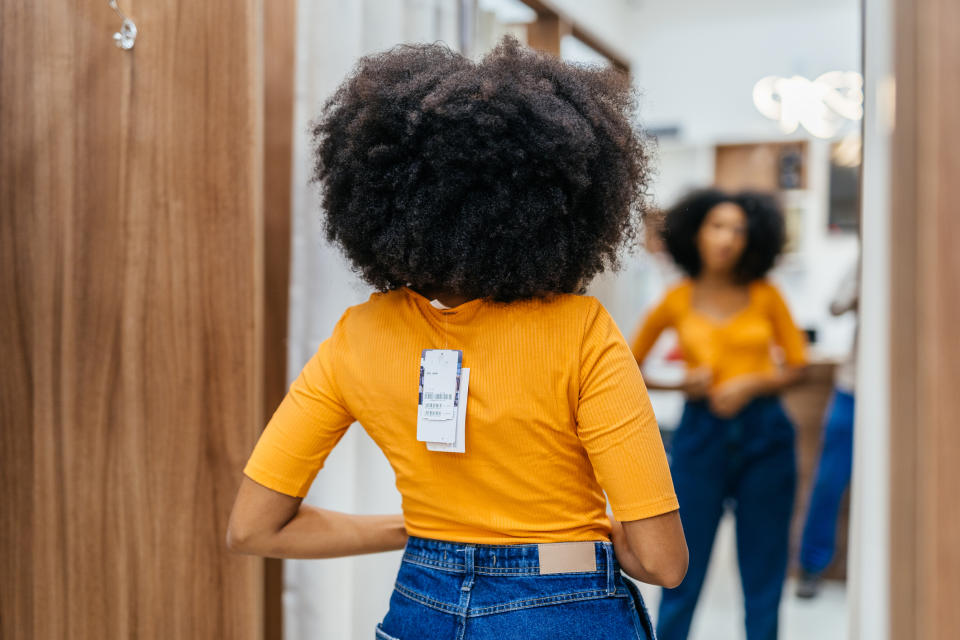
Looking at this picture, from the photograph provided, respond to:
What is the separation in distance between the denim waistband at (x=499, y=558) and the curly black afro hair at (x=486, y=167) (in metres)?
0.30

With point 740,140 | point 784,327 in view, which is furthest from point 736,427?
point 740,140

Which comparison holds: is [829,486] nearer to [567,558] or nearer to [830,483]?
[830,483]

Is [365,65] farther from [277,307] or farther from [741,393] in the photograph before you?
[741,393]

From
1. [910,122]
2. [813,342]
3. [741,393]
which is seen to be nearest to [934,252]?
[910,122]

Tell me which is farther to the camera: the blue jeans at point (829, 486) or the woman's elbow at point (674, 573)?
the blue jeans at point (829, 486)

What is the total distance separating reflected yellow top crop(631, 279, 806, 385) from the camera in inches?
95.1

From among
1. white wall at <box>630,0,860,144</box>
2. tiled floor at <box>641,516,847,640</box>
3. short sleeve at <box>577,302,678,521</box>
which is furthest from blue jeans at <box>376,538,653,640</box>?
white wall at <box>630,0,860,144</box>

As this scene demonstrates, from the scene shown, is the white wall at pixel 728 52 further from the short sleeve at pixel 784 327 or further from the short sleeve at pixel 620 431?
the short sleeve at pixel 620 431

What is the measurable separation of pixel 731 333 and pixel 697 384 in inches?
10.6

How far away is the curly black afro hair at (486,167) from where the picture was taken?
3.00 feet

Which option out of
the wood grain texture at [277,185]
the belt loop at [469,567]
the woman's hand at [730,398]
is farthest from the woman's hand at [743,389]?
the belt loop at [469,567]

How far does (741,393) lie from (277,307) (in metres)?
1.30

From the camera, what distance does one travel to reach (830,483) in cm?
332

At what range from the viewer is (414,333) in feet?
3.26
